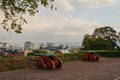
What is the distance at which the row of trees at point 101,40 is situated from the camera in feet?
281

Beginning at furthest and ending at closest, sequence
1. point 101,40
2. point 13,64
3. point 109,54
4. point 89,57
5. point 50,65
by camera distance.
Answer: point 101,40 → point 109,54 → point 89,57 → point 50,65 → point 13,64

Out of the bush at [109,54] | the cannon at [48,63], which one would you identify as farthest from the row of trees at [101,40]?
the cannon at [48,63]

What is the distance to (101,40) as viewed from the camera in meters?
88.4

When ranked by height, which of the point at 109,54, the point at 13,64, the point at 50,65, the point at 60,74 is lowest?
the point at 60,74

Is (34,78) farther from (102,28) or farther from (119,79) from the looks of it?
(102,28)

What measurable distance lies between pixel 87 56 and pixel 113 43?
2453 inches

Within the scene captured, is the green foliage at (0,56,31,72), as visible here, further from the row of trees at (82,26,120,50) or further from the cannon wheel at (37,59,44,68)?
the row of trees at (82,26,120,50)

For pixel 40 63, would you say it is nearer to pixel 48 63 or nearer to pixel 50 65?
pixel 48 63

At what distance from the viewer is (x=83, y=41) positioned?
8888cm

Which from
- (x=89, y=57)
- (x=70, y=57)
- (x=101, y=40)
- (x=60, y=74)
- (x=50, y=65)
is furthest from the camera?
(x=101, y=40)

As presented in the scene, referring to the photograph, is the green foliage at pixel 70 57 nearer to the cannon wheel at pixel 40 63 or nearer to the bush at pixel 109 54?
the cannon wheel at pixel 40 63

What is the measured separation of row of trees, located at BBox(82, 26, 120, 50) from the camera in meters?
85.5

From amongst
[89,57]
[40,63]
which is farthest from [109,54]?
[40,63]

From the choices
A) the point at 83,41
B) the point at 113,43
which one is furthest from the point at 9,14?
the point at 113,43
